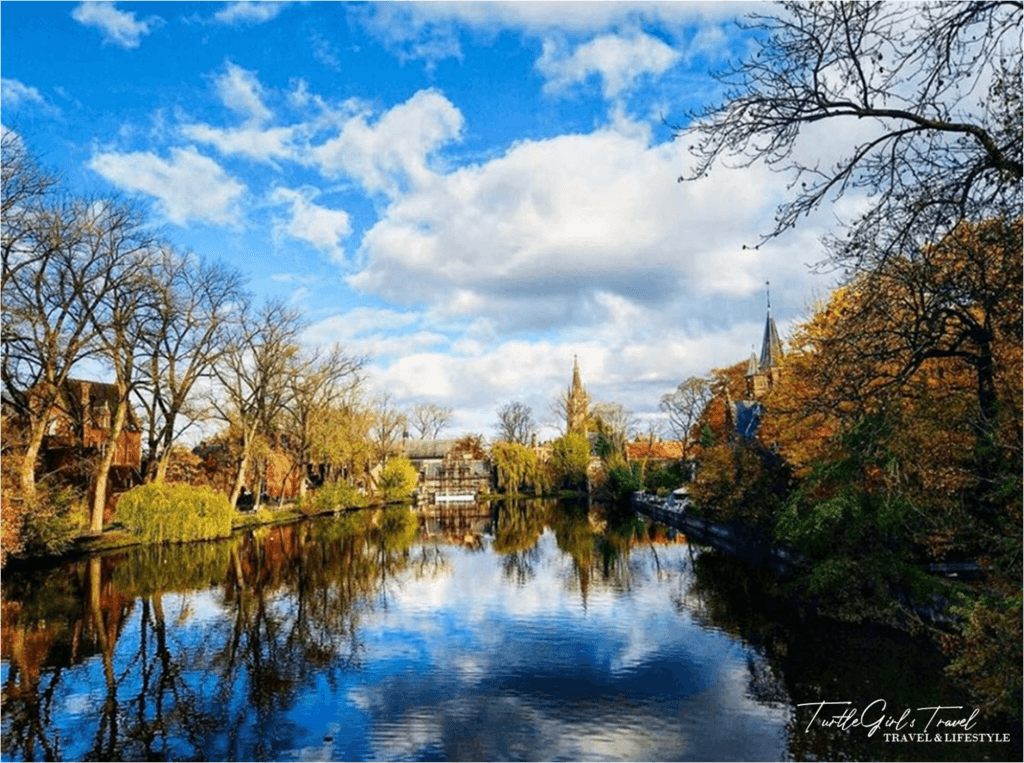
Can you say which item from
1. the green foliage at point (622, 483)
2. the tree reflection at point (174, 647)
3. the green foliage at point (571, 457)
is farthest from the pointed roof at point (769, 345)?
the tree reflection at point (174, 647)

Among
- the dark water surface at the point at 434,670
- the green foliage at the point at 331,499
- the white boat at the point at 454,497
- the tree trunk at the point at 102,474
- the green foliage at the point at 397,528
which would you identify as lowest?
the white boat at the point at 454,497

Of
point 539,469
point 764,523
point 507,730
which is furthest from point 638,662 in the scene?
point 539,469

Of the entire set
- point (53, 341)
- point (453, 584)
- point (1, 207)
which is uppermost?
point (1, 207)

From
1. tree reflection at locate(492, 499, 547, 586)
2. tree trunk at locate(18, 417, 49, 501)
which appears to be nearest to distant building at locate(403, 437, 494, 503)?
tree reflection at locate(492, 499, 547, 586)

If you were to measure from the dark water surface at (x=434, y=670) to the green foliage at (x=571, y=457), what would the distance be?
48.5 m

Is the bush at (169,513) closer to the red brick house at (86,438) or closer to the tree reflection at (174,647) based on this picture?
the tree reflection at (174,647)

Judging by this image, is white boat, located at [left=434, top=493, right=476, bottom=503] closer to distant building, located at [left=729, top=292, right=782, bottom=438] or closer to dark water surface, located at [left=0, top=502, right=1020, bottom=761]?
distant building, located at [left=729, top=292, right=782, bottom=438]

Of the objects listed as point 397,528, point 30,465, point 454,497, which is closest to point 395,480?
point 454,497

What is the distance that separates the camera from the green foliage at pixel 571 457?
73.0m

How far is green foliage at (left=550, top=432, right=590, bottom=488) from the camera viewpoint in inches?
2874

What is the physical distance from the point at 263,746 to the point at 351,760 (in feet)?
4.31

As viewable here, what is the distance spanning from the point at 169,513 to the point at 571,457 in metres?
47.8

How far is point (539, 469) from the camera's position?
7600 centimetres

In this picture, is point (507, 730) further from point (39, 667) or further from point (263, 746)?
point (39, 667)
